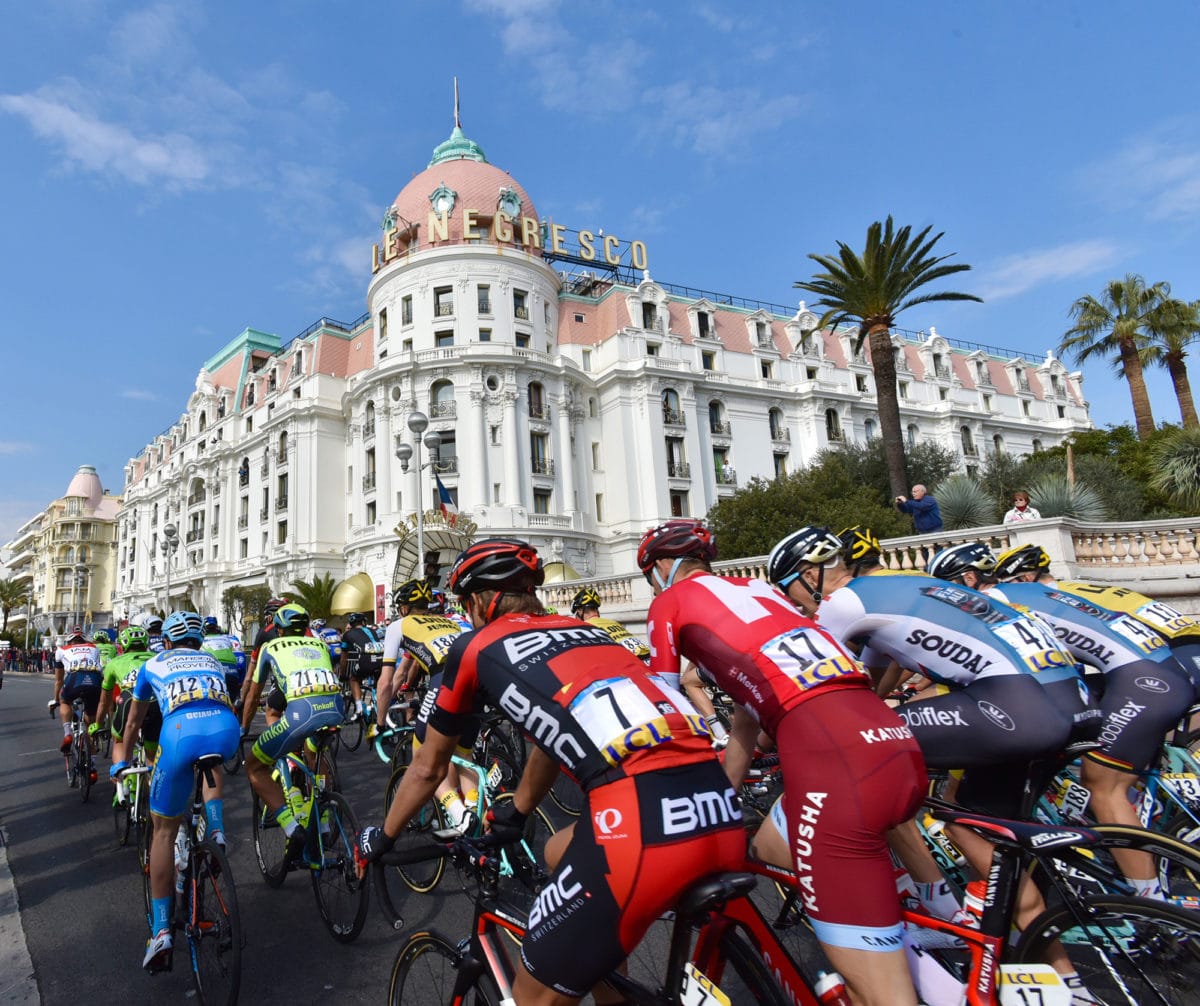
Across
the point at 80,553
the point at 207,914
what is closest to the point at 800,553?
the point at 207,914

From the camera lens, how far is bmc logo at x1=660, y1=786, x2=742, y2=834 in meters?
2.16

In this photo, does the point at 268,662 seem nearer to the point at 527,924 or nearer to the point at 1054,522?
the point at 527,924

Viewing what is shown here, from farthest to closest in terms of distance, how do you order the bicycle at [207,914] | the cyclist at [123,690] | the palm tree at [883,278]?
the palm tree at [883,278]
the cyclist at [123,690]
the bicycle at [207,914]

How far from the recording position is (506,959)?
245 centimetres

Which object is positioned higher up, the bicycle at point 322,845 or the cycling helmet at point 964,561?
the cycling helmet at point 964,561

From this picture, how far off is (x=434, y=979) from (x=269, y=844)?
3.67 meters

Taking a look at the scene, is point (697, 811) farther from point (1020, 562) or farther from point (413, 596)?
point (413, 596)

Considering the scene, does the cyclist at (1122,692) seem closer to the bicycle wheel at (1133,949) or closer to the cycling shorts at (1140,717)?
the cycling shorts at (1140,717)

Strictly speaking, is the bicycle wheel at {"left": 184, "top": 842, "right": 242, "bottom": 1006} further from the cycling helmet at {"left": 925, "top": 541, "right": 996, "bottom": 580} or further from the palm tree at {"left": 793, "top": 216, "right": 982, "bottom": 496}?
the palm tree at {"left": 793, "top": 216, "right": 982, "bottom": 496}

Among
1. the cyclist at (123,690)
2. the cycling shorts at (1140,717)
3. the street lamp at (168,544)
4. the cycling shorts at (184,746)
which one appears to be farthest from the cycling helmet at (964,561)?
the street lamp at (168,544)

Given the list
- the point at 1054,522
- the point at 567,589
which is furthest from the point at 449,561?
the point at 1054,522

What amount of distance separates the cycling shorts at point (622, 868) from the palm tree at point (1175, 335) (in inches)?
1374

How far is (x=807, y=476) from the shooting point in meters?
32.2

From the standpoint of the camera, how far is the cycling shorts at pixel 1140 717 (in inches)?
156
